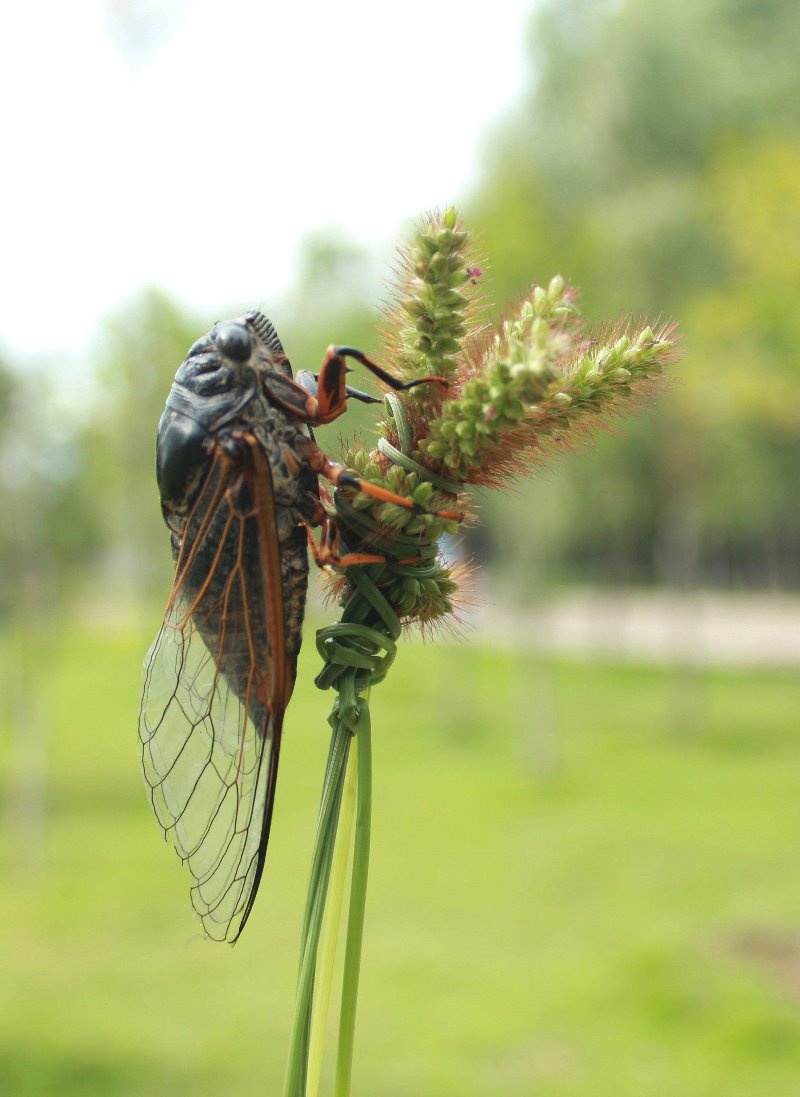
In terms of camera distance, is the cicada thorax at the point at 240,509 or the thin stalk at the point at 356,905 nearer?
the thin stalk at the point at 356,905

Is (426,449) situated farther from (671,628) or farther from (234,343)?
(671,628)

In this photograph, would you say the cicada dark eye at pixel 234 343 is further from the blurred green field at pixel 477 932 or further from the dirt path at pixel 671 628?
the dirt path at pixel 671 628

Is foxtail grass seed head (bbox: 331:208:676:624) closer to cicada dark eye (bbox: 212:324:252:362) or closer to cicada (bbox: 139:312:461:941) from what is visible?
cicada (bbox: 139:312:461:941)

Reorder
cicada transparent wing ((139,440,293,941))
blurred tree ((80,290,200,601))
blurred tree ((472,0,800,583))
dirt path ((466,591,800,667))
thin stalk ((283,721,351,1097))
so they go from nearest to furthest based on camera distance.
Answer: thin stalk ((283,721,351,1097))
cicada transparent wing ((139,440,293,941))
blurred tree ((80,290,200,601))
blurred tree ((472,0,800,583))
dirt path ((466,591,800,667))

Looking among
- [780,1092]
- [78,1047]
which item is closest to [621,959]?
[780,1092]

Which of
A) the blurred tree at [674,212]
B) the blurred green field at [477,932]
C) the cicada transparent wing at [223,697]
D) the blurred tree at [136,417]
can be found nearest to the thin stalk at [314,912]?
the cicada transparent wing at [223,697]

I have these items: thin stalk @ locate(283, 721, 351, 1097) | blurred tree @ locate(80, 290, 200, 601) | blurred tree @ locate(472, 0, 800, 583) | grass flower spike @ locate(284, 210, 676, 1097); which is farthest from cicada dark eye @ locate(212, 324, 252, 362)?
blurred tree @ locate(472, 0, 800, 583)

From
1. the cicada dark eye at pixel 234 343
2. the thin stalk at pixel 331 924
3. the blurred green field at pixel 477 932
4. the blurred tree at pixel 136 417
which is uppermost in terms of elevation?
the blurred tree at pixel 136 417
